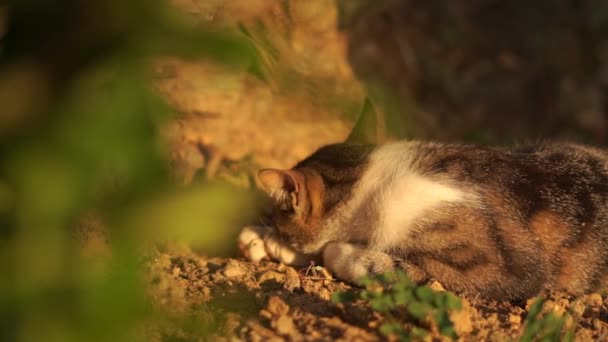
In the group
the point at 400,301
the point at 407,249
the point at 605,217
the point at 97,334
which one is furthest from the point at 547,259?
the point at 97,334

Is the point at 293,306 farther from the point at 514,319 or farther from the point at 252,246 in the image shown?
the point at 514,319

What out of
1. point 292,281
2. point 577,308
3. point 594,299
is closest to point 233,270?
point 292,281

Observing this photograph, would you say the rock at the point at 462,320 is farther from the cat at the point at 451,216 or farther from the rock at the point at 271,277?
the rock at the point at 271,277

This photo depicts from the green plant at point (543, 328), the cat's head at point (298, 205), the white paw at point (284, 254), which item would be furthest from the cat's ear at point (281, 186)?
the green plant at point (543, 328)

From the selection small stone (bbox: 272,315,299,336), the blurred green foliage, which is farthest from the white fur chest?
the blurred green foliage

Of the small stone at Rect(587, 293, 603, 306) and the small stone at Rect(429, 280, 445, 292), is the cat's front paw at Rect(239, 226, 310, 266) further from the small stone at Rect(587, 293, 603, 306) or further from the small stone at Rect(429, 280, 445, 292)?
the small stone at Rect(587, 293, 603, 306)

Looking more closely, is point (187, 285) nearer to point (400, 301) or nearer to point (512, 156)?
point (400, 301)

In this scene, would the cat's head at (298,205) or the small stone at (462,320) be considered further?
the cat's head at (298,205)
